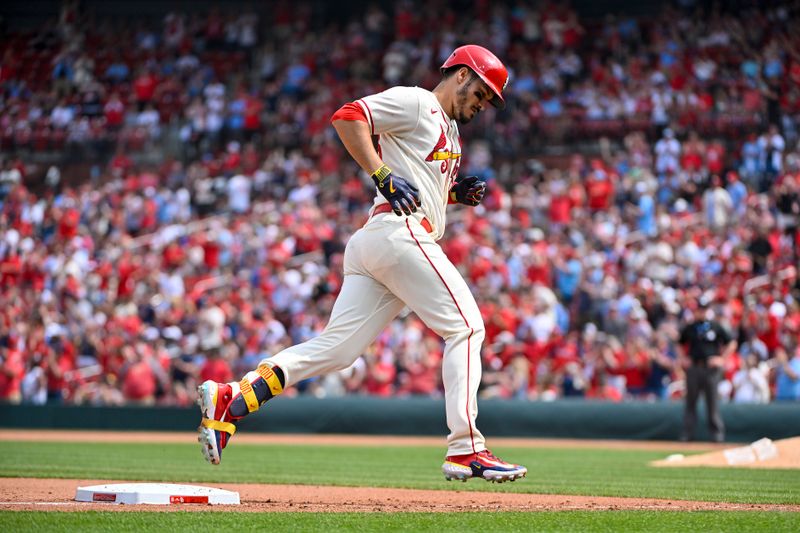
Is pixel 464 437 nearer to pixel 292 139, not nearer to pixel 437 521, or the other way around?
pixel 437 521

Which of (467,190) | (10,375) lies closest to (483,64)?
(467,190)

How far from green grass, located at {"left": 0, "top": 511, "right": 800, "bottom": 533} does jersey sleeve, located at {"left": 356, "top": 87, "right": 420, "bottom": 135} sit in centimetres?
205

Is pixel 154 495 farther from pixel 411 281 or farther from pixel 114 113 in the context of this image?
pixel 114 113

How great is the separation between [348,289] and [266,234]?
15.5 meters

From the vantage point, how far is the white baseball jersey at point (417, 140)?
6398mm

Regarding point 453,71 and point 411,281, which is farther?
point 453,71


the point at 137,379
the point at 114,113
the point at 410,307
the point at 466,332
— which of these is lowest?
the point at 137,379

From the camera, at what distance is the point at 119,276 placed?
70.8 ft

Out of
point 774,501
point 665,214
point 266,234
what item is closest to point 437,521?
point 774,501

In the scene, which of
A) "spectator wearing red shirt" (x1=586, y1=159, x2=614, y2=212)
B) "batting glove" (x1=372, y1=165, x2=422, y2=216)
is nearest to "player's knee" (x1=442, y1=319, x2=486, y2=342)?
"batting glove" (x1=372, y1=165, x2=422, y2=216)

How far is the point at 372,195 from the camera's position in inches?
891

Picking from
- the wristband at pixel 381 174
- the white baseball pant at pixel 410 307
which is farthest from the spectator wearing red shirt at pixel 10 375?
the wristband at pixel 381 174

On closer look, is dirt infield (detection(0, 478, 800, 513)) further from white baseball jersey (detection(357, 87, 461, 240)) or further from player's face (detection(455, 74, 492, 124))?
player's face (detection(455, 74, 492, 124))

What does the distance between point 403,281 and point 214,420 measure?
125 cm
